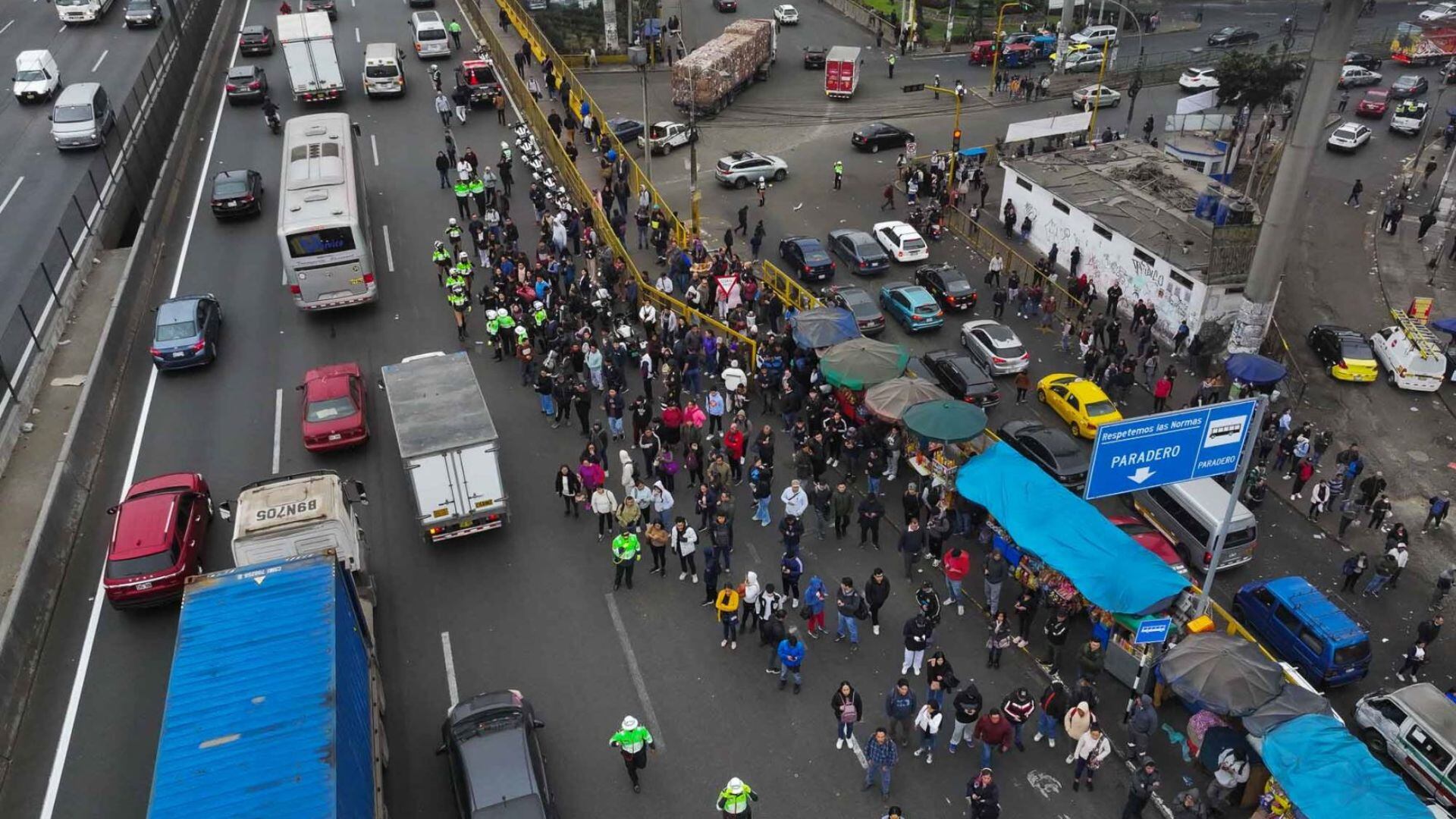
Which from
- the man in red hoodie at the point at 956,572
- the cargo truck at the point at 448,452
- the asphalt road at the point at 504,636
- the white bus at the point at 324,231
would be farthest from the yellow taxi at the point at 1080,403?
the white bus at the point at 324,231

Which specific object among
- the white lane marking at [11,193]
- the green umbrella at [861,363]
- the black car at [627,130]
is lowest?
the black car at [627,130]

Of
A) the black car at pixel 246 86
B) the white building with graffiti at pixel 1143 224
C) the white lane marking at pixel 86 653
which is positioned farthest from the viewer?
the black car at pixel 246 86

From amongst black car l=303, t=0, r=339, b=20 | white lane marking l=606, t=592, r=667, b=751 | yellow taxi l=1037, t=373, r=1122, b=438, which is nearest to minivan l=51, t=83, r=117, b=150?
black car l=303, t=0, r=339, b=20

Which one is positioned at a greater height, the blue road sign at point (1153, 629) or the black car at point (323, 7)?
the black car at point (323, 7)

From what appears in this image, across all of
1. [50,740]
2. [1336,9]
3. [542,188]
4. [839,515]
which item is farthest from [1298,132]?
[50,740]

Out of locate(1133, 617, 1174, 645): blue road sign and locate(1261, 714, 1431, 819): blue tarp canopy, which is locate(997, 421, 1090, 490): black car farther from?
locate(1261, 714, 1431, 819): blue tarp canopy

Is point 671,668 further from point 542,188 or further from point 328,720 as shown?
point 542,188

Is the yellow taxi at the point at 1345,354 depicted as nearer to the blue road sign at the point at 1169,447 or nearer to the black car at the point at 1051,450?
the black car at the point at 1051,450
